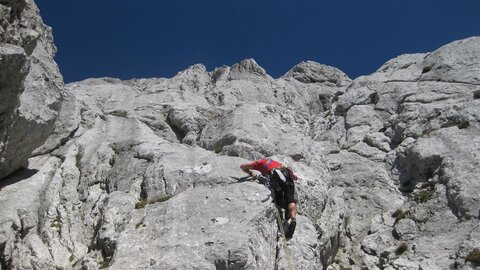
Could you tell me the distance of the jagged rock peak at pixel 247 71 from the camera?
5023cm

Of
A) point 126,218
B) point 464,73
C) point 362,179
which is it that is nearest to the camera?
point 126,218

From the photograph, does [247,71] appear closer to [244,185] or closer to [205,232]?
[244,185]

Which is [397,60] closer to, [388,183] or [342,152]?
[342,152]

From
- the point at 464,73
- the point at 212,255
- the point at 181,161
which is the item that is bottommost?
the point at 212,255

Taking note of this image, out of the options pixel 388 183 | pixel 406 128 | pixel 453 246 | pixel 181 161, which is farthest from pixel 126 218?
pixel 406 128

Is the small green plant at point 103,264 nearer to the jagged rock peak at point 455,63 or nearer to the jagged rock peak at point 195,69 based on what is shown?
the jagged rock peak at point 455,63

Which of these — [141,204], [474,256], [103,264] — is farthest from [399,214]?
[103,264]

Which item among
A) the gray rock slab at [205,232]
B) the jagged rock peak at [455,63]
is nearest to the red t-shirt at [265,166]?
the gray rock slab at [205,232]

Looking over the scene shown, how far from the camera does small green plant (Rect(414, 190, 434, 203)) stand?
25.3 m

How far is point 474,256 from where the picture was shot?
20.4 metres

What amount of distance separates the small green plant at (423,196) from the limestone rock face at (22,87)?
18.9m

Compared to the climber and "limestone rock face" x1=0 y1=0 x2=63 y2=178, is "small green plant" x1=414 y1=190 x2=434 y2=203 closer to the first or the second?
the climber

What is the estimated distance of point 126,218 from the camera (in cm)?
1933

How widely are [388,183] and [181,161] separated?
12566 millimetres
